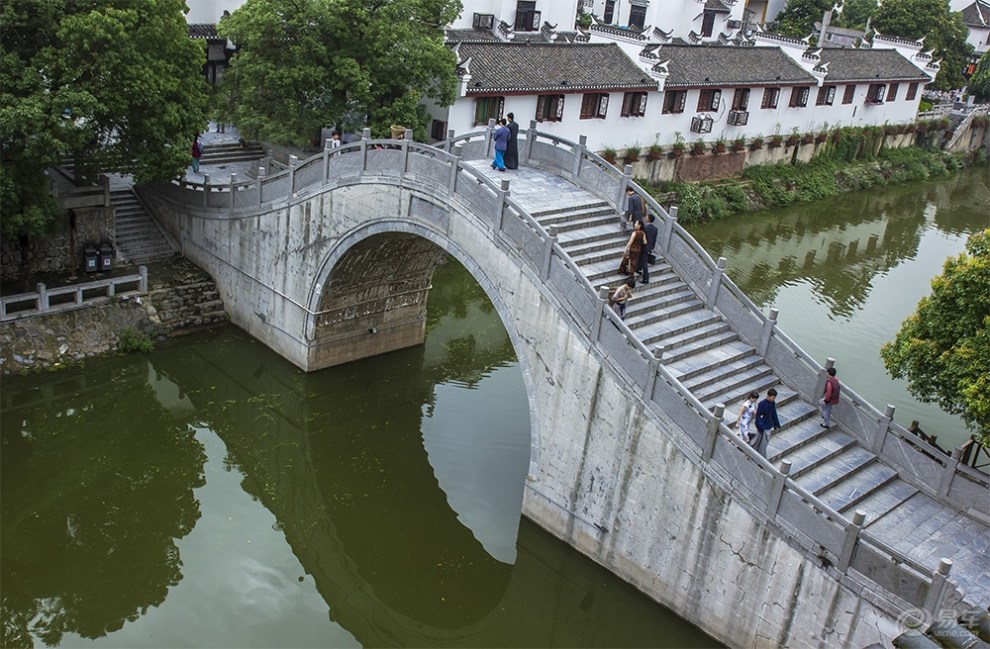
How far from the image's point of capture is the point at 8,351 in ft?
73.5

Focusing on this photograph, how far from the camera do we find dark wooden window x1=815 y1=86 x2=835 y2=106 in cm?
4788

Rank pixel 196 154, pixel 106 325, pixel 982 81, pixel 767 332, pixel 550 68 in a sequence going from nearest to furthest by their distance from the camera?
pixel 767 332 → pixel 106 325 → pixel 196 154 → pixel 550 68 → pixel 982 81

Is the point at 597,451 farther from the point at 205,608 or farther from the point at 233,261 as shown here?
the point at 233,261

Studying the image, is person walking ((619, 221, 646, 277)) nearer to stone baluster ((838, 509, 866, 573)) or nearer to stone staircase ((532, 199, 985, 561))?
stone staircase ((532, 199, 985, 561))

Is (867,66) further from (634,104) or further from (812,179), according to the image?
(634,104)

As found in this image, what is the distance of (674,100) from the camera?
133ft

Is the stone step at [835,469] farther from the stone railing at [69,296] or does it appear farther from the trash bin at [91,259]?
the trash bin at [91,259]

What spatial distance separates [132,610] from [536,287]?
31.3 feet

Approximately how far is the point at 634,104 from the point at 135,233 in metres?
21.7

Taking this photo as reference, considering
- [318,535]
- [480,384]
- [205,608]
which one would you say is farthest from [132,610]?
[480,384]

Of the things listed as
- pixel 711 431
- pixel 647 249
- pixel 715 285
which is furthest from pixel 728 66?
pixel 711 431

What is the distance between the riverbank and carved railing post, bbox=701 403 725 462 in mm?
25152

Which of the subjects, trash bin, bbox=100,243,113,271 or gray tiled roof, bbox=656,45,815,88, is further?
gray tiled roof, bbox=656,45,815,88

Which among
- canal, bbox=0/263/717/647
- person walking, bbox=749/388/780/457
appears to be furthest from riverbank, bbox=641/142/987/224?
person walking, bbox=749/388/780/457
